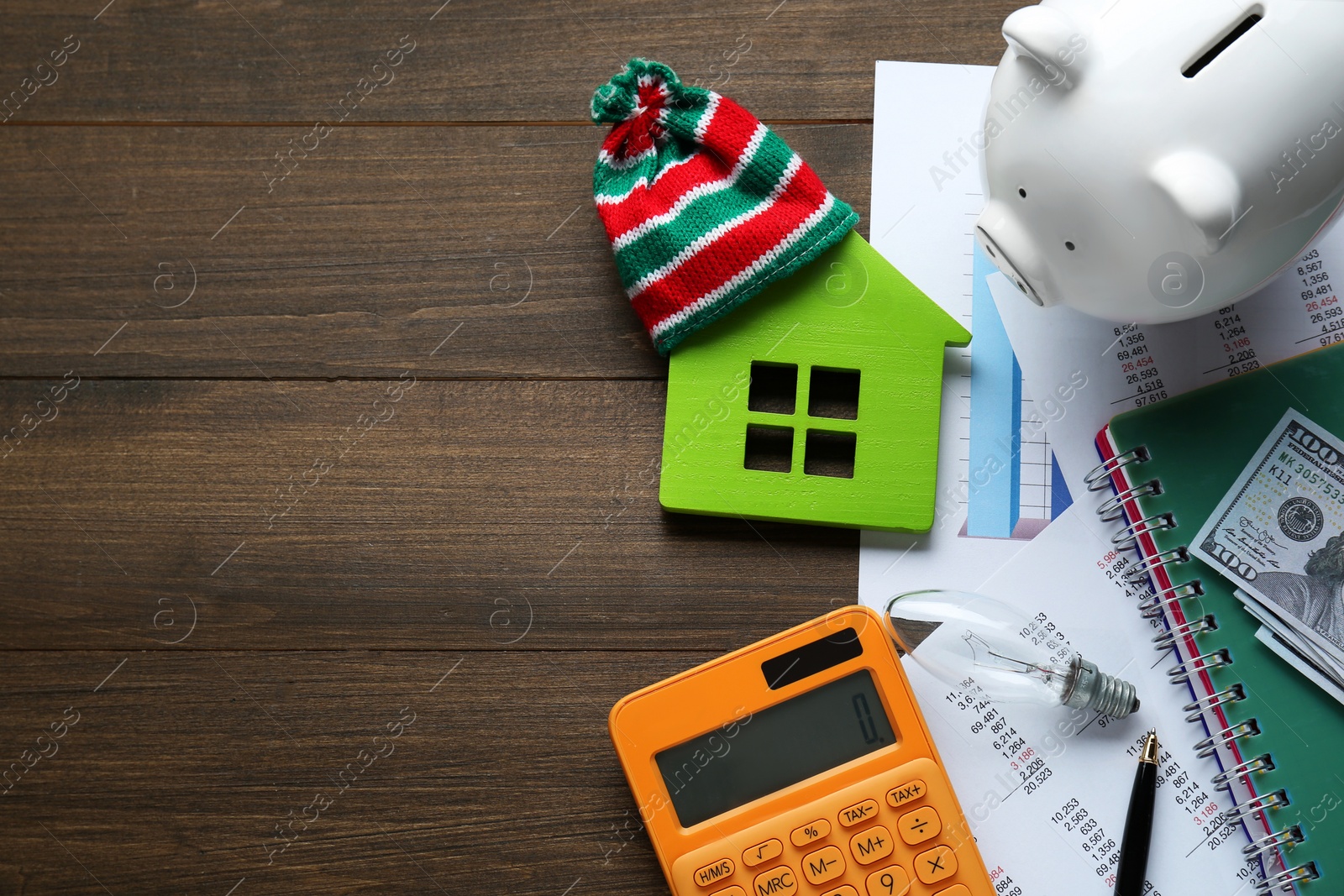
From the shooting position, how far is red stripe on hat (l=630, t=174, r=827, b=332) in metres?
0.60

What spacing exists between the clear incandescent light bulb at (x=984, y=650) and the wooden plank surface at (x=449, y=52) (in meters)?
0.35

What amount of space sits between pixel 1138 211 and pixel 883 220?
0.70ft

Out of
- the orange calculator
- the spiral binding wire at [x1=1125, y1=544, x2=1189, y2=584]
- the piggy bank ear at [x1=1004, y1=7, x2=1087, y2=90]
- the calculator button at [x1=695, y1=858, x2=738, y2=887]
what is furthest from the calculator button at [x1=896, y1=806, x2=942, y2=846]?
the piggy bank ear at [x1=1004, y1=7, x2=1087, y2=90]

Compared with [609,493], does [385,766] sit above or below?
below

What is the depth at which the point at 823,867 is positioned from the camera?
0.55 m

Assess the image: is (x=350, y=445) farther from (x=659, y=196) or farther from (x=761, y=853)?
(x=761, y=853)

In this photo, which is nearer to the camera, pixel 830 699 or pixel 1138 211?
pixel 1138 211

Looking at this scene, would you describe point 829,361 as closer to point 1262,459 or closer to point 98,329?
point 1262,459

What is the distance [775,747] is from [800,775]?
0.07 feet

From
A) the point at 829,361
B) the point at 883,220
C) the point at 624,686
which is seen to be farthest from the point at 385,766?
the point at 883,220

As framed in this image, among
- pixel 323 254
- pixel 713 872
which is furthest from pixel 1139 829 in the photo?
pixel 323 254

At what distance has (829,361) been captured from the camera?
610mm

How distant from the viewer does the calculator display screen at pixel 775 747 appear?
0.56 meters

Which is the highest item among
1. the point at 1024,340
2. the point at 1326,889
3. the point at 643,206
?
the point at 643,206
